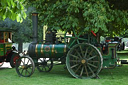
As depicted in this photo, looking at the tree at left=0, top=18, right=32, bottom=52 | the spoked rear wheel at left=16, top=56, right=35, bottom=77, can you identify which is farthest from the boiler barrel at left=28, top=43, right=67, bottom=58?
the tree at left=0, top=18, right=32, bottom=52

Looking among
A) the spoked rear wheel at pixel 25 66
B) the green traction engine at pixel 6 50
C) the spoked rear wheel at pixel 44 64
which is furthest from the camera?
the green traction engine at pixel 6 50

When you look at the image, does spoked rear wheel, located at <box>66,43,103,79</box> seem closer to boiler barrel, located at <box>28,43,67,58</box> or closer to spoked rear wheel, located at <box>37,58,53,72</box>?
boiler barrel, located at <box>28,43,67,58</box>

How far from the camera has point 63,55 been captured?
988 cm

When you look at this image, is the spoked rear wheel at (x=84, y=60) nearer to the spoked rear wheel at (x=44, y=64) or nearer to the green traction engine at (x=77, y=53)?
the green traction engine at (x=77, y=53)

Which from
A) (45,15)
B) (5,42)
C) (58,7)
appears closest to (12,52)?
(5,42)

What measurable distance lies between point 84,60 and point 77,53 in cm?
39

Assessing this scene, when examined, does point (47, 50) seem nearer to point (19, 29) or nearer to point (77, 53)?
point (77, 53)

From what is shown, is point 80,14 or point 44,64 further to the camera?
point 44,64

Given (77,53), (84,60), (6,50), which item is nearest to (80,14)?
(77,53)

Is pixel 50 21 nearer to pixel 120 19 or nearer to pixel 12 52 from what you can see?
pixel 120 19

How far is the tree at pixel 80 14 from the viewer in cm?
894

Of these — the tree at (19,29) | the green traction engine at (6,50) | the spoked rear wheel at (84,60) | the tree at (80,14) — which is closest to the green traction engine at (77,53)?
the spoked rear wheel at (84,60)

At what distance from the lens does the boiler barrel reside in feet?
32.1

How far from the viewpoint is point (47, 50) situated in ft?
32.4
